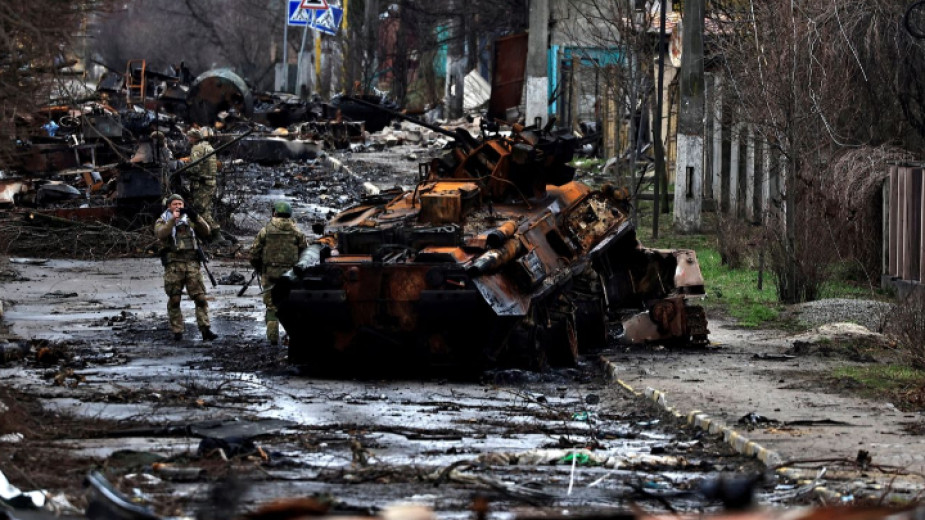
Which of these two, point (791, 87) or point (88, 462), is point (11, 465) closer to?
point (88, 462)

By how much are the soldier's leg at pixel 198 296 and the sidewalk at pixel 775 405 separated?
4.77 metres

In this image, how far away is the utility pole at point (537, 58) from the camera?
32.2m

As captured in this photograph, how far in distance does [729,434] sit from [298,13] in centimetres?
3723

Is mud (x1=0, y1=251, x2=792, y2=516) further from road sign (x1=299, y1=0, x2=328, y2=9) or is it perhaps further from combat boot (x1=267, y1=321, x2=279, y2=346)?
road sign (x1=299, y1=0, x2=328, y2=9)

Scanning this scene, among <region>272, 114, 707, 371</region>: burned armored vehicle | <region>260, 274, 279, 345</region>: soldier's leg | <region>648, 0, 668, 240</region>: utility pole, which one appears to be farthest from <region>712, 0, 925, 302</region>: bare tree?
<region>260, 274, 279, 345</region>: soldier's leg

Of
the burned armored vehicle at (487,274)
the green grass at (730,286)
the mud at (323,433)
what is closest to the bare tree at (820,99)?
the green grass at (730,286)

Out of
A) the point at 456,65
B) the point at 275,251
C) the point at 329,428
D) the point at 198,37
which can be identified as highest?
the point at 198,37

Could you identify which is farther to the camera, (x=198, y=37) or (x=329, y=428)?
(x=198, y=37)

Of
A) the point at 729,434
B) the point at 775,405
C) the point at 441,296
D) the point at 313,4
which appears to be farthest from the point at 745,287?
the point at 313,4

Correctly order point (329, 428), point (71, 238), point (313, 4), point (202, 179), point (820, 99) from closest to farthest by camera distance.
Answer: point (329, 428), point (820, 99), point (202, 179), point (71, 238), point (313, 4)

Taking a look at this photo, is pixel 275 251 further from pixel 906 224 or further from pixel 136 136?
pixel 136 136

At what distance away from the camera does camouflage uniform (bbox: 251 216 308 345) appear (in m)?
18.1

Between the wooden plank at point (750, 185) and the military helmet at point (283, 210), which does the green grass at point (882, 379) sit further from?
the wooden plank at point (750, 185)

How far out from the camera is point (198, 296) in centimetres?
1861
